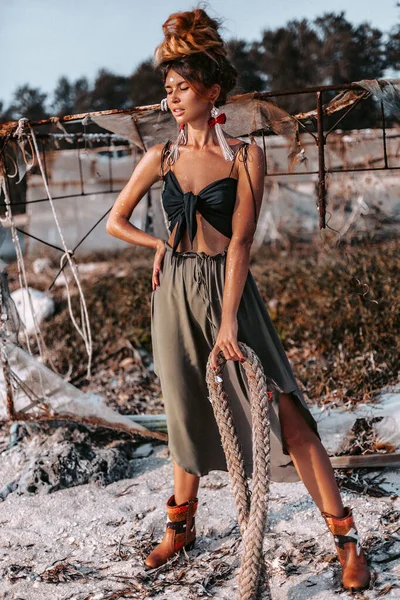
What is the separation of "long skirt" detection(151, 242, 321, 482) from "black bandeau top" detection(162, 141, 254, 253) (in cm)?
10

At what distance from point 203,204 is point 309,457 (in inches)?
40.0

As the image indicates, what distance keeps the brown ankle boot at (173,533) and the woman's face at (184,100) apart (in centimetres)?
155

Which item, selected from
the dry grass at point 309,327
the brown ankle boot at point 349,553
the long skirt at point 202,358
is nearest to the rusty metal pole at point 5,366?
the dry grass at point 309,327

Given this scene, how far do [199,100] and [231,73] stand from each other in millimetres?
161

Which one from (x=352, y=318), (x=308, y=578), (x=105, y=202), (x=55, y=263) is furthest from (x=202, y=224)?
(x=105, y=202)

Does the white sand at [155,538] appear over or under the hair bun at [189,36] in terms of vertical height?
under

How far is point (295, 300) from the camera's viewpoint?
20.2 ft

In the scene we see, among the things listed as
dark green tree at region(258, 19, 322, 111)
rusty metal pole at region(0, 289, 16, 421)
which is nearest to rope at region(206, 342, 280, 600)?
rusty metal pole at region(0, 289, 16, 421)

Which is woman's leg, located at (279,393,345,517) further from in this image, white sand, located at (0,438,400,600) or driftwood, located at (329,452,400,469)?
driftwood, located at (329,452,400,469)

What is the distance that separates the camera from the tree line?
16.2 meters

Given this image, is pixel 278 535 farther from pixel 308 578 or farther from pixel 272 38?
pixel 272 38

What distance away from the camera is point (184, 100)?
2.28 m

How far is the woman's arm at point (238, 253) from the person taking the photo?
2.24m

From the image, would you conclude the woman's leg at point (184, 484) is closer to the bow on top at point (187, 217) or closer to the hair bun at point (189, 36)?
the bow on top at point (187, 217)
